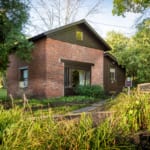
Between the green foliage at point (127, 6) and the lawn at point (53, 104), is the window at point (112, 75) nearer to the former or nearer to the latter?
the lawn at point (53, 104)

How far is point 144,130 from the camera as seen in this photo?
15.7 feet

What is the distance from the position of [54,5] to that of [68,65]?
1770 cm

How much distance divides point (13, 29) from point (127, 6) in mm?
8341

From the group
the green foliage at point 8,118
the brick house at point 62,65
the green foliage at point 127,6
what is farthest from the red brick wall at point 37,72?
the green foliage at point 8,118

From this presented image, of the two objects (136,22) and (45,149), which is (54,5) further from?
(45,149)

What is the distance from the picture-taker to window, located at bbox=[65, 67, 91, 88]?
922 inches

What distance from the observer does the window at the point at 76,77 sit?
2341 centimetres

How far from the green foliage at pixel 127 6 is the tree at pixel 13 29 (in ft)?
22.0

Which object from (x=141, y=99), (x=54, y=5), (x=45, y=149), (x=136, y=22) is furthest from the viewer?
(x=54, y=5)

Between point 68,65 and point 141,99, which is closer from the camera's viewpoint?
point 141,99

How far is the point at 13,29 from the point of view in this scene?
18453 mm

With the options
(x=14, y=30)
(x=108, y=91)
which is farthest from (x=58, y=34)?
(x=108, y=91)

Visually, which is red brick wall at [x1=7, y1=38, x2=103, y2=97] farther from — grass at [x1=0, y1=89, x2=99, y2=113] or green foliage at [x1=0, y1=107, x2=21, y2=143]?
green foliage at [x1=0, y1=107, x2=21, y2=143]

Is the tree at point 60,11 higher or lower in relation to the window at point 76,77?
higher
